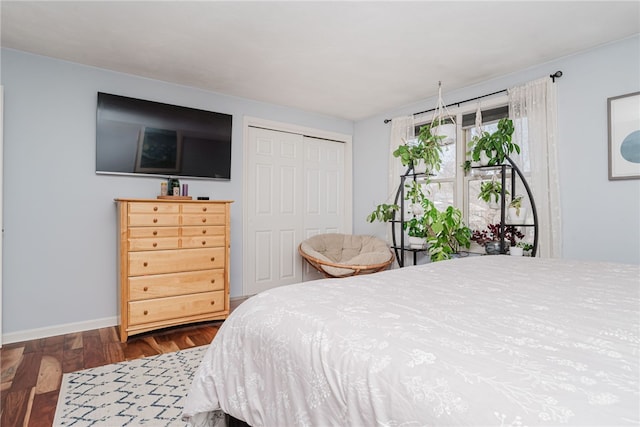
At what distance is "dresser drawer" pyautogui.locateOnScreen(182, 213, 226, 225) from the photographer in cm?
309

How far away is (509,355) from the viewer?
2.44 feet

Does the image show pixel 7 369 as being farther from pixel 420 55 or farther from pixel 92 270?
pixel 420 55

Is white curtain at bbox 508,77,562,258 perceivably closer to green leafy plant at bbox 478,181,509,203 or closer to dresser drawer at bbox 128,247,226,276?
green leafy plant at bbox 478,181,509,203

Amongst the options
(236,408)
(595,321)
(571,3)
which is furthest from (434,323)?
(571,3)

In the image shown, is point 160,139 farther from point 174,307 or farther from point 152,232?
point 174,307

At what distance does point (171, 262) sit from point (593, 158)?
3.52 m

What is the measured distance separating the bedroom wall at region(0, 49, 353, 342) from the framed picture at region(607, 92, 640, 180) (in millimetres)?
3946

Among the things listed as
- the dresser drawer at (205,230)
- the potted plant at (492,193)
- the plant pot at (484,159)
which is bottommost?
the dresser drawer at (205,230)

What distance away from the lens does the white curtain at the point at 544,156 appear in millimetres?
2973

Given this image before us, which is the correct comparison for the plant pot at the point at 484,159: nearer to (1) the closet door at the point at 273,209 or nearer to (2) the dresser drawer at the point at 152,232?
(1) the closet door at the point at 273,209

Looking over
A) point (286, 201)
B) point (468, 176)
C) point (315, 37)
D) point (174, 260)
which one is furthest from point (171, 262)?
point (468, 176)

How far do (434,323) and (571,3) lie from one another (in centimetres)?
239

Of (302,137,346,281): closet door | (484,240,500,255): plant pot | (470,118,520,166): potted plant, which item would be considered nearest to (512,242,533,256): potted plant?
(484,240,500,255): plant pot

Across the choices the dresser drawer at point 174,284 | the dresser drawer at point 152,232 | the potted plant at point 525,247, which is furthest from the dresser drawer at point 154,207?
the potted plant at point 525,247
